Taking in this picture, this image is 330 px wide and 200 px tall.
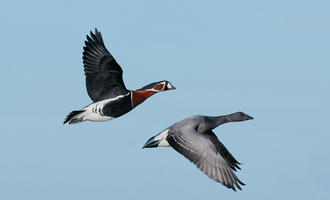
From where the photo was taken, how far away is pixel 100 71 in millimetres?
20359

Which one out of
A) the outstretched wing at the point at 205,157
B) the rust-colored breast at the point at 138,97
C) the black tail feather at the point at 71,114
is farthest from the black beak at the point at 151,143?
the black tail feather at the point at 71,114

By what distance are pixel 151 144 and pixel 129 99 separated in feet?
7.31

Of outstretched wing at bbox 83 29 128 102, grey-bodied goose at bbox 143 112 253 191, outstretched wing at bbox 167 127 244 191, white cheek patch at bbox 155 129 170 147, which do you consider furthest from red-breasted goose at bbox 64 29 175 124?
outstretched wing at bbox 167 127 244 191

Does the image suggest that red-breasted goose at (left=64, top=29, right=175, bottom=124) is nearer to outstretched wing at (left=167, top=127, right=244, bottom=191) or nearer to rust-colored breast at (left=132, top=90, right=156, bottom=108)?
rust-colored breast at (left=132, top=90, right=156, bottom=108)

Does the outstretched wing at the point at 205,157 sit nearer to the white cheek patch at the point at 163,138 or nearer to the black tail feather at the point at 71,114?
the white cheek patch at the point at 163,138

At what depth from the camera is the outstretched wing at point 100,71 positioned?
20156 millimetres

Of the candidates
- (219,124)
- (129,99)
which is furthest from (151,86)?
(219,124)

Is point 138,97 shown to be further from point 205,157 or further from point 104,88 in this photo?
point 205,157

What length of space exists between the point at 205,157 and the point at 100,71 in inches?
199

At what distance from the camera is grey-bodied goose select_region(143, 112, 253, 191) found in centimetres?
1647

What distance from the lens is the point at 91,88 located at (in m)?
20.5

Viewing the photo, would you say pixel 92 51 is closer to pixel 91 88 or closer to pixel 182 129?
pixel 91 88

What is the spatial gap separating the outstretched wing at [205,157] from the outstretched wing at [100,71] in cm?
336

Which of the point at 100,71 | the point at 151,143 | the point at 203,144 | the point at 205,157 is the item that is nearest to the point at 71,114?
the point at 100,71
